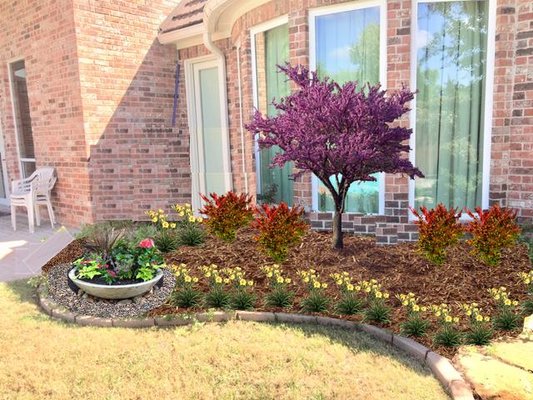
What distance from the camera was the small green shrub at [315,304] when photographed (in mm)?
4211

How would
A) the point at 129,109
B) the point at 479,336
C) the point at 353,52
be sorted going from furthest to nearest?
the point at 129,109, the point at 353,52, the point at 479,336

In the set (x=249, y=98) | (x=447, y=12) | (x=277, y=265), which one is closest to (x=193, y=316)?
(x=277, y=265)

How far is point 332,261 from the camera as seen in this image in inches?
197

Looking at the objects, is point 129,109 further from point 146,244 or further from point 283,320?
point 283,320

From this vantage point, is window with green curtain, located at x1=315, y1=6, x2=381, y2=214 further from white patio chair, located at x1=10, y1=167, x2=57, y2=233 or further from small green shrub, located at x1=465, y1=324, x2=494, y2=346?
white patio chair, located at x1=10, y1=167, x2=57, y2=233

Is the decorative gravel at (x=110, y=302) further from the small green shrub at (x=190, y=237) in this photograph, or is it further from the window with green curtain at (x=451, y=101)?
the window with green curtain at (x=451, y=101)

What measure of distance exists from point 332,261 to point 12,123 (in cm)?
803

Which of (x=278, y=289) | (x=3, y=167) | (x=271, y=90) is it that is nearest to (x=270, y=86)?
(x=271, y=90)

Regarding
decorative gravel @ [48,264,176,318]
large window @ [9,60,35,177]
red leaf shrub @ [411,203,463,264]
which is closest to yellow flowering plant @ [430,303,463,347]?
red leaf shrub @ [411,203,463,264]

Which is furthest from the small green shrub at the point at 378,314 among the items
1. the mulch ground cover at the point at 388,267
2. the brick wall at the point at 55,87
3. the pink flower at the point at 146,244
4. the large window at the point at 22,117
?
the large window at the point at 22,117

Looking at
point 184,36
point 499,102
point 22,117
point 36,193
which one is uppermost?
point 184,36

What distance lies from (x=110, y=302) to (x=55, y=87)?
5124 mm

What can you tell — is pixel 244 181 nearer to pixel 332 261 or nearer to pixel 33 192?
pixel 332 261

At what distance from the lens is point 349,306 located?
414 cm
